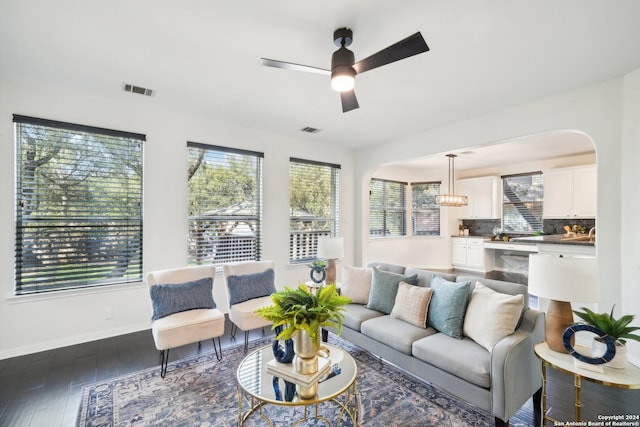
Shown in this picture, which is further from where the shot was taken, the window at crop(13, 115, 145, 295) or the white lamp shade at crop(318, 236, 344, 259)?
the white lamp shade at crop(318, 236, 344, 259)

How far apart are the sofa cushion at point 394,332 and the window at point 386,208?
4.61 m

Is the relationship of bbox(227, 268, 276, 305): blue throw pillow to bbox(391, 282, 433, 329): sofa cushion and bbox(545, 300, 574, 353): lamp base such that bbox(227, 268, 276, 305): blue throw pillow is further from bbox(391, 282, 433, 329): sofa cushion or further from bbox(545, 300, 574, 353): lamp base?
bbox(545, 300, 574, 353): lamp base

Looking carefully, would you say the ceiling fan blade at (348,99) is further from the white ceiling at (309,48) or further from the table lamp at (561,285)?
the table lamp at (561,285)

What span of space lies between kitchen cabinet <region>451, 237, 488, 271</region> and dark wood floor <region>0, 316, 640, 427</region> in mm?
4991

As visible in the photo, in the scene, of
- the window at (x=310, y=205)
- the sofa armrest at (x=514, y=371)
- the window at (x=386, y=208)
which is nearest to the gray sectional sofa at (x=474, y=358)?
the sofa armrest at (x=514, y=371)

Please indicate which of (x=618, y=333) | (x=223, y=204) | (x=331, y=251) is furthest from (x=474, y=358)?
(x=223, y=204)

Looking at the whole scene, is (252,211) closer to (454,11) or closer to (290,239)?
(290,239)

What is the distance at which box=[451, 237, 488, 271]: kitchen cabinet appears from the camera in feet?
24.0

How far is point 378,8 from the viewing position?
200 centimetres

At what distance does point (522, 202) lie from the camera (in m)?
7.02

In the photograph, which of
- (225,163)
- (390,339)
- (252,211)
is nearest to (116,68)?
(225,163)

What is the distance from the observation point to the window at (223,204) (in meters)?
4.21

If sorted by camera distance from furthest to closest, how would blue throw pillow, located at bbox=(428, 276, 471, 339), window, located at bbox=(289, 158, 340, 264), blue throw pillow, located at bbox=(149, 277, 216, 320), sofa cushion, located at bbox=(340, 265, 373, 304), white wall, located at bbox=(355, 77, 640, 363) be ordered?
1. window, located at bbox=(289, 158, 340, 264)
2. sofa cushion, located at bbox=(340, 265, 373, 304)
3. blue throw pillow, located at bbox=(149, 277, 216, 320)
4. white wall, located at bbox=(355, 77, 640, 363)
5. blue throw pillow, located at bbox=(428, 276, 471, 339)

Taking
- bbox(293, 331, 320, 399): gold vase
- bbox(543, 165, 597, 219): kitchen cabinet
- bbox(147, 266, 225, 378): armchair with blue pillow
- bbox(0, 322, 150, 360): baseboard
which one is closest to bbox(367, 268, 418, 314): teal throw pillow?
bbox(293, 331, 320, 399): gold vase
